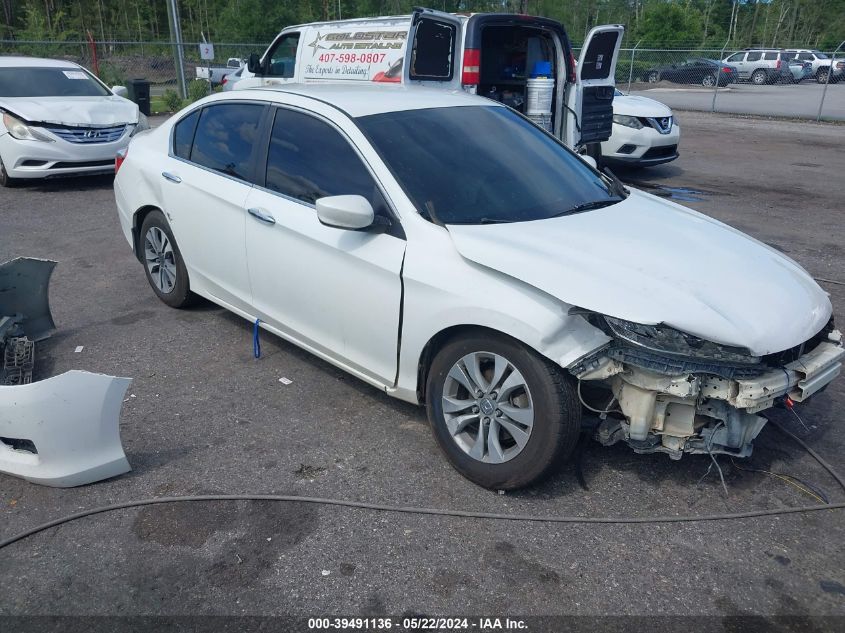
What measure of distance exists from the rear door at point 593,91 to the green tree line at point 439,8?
3653 centimetres

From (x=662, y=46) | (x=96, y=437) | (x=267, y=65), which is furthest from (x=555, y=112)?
(x=662, y=46)

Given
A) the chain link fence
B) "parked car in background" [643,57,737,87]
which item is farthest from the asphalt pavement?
"parked car in background" [643,57,737,87]

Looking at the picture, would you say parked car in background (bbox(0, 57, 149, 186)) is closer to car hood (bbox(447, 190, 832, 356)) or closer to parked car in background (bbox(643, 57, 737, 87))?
car hood (bbox(447, 190, 832, 356))

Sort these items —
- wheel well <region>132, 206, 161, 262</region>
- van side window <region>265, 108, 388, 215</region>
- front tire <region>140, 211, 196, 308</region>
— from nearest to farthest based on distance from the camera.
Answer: van side window <region>265, 108, 388, 215</region>, front tire <region>140, 211, 196, 308</region>, wheel well <region>132, 206, 161, 262</region>

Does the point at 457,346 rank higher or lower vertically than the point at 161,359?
higher

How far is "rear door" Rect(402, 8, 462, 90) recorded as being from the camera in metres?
7.88

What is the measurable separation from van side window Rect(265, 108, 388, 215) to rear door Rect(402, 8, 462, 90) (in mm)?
4208

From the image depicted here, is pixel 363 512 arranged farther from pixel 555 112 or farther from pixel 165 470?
pixel 555 112

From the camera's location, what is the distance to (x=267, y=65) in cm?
1113

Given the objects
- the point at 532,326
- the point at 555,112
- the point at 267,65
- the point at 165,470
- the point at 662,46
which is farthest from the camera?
the point at 662,46

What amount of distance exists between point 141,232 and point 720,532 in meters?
4.43

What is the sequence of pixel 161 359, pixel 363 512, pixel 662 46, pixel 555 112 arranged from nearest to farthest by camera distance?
pixel 363 512 → pixel 161 359 → pixel 555 112 → pixel 662 46

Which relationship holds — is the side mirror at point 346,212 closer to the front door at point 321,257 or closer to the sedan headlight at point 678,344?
the front door at point 321,257

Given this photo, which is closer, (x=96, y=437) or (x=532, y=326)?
(x=532, y=326)
